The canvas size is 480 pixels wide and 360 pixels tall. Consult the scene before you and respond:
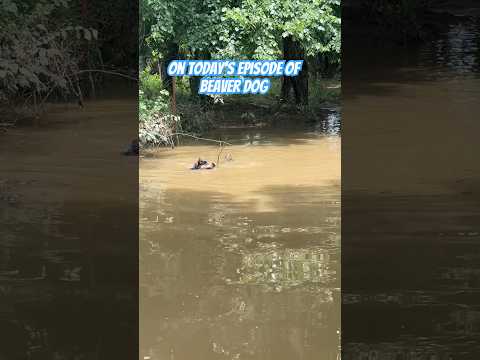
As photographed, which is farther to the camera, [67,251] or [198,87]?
[198,87]

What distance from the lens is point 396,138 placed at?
49.7 feet

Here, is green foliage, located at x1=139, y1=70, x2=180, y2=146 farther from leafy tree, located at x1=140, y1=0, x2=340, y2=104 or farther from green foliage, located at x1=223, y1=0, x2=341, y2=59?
green foliage, located at x1=223, y1=0, x2=341, y2=59

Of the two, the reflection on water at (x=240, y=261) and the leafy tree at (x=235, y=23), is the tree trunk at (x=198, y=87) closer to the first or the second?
the leafy tree at (x=235, y=23)

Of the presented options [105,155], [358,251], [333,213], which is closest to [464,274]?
[358,251]

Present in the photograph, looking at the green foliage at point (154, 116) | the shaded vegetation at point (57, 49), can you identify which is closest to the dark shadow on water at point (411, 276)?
the shaded vegetation at point (57, 49)

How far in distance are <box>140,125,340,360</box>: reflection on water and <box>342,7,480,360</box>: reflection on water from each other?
20 cm

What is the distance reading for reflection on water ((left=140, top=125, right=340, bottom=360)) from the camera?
21.1 feet

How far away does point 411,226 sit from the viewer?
9.25 m

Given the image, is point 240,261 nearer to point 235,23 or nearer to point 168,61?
point 235,23

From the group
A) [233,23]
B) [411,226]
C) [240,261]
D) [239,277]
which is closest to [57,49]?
[240,261]

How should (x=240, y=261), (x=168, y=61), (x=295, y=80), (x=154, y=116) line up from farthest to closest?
(x=295, y=80) → (x=168, y=61) → (x=154, y=116) → (x=240, y=261)

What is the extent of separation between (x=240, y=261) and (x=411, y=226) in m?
1.83

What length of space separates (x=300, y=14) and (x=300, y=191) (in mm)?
6859

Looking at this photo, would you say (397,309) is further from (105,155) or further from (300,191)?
(105,155)
